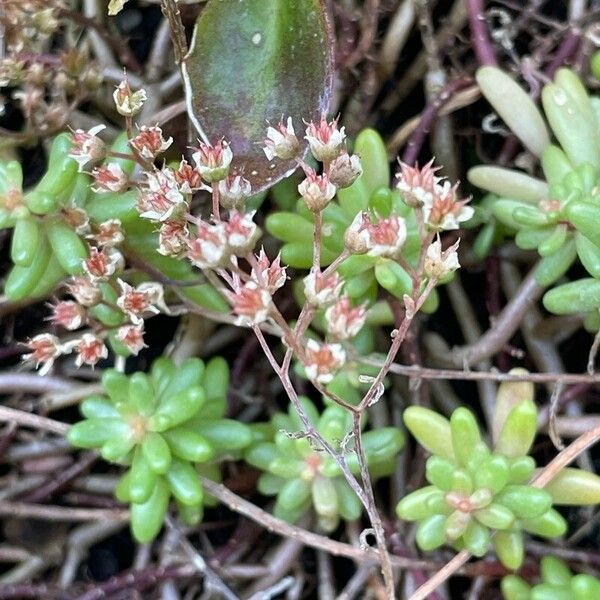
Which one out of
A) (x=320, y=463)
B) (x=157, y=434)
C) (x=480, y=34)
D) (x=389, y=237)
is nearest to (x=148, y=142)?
(x=389, y=237)

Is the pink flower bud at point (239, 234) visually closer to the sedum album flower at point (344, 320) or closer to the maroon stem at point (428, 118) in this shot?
the sedum album flower at point (344, 320)

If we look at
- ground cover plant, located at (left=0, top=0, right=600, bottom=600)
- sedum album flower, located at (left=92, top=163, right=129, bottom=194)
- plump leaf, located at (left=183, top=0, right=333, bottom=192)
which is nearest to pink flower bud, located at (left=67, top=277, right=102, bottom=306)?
ground cover plant, located at (left=0, top=0, right=600, bottom=600)

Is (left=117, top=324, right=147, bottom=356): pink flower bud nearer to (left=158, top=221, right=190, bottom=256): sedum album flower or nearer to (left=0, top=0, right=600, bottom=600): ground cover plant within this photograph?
(left=0, top=0, right=600, bottom=600): ground cover plant

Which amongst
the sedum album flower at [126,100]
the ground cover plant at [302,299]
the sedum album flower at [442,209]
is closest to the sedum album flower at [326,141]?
the ground cover plant at [302,299]

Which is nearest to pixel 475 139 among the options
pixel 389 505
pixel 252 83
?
pixel 252 83

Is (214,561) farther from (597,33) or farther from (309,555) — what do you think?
(597,33)

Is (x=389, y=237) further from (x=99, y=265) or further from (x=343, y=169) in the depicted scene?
(x=99, y=265)
